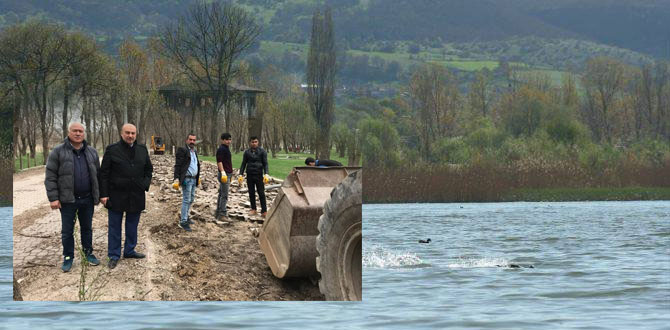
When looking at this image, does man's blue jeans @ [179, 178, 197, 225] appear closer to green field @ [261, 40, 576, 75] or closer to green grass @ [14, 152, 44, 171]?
green grass @ [14, 152, 44, 171]

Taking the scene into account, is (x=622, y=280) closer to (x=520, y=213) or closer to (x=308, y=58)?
(x=308, y=58)

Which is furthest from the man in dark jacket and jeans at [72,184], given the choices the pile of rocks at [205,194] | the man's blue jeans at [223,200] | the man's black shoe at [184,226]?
the man's blue jeans at [223,200]

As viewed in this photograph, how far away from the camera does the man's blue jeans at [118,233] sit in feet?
32.5

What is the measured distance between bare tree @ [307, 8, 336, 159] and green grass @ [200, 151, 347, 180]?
0.30 metres

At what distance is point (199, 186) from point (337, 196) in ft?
6.27

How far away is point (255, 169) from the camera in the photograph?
1048 centimetres

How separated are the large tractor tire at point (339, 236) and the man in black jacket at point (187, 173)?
1.72 m

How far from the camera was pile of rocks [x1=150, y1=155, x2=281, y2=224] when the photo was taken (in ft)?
34.8

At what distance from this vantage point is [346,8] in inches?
642

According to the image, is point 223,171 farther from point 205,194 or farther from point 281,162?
point 281,162

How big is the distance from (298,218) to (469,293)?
6.62 metres

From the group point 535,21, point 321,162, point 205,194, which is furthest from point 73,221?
point 535,21

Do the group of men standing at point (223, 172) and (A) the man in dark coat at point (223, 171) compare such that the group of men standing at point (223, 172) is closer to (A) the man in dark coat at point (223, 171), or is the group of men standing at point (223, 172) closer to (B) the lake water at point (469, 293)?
(A) the man in dark coat at point (223, 171)

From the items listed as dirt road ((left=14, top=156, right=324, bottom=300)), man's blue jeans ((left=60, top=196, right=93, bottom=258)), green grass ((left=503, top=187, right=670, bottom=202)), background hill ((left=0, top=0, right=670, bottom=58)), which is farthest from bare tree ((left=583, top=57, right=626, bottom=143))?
man's blue jeans ((left=60, top=196, right=93, bottom=258))
